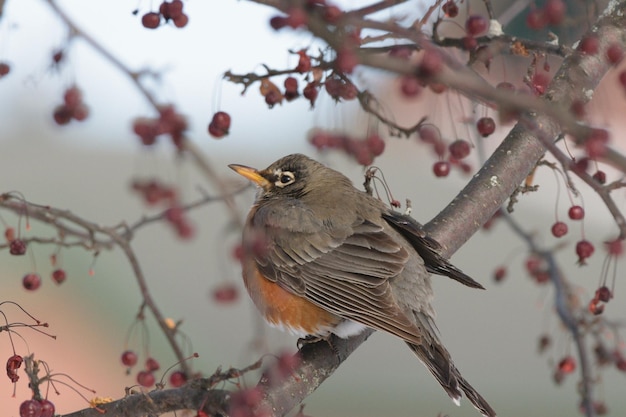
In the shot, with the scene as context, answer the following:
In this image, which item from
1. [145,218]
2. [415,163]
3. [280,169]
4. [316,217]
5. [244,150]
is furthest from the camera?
[415,163]

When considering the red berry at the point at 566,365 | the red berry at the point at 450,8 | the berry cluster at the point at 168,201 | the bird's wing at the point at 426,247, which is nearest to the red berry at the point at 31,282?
the berry cluster at the point at 168,201

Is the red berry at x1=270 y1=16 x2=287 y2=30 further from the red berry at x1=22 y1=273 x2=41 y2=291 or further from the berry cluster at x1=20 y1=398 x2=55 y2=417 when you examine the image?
the red berry at x1=22 y1=273 x2=41 y2=291

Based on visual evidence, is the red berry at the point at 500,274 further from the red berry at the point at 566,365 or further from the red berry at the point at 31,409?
the red berry at the point at 31,409

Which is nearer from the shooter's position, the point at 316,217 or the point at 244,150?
the point at 316,217

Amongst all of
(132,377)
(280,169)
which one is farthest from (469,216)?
(132,377)

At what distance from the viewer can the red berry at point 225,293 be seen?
209cm

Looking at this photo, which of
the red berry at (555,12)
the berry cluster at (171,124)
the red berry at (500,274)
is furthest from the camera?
the red berry at (500,274)

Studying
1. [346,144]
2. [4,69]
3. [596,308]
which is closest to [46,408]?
[4,69]

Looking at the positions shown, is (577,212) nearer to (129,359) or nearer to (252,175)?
(252,175)

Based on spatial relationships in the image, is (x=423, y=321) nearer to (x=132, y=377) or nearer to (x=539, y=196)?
(x=132, y=377)

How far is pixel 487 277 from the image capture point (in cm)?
901

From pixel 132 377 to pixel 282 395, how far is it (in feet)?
16.0

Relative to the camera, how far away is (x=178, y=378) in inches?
119

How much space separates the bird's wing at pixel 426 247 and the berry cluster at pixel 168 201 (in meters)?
1.04
